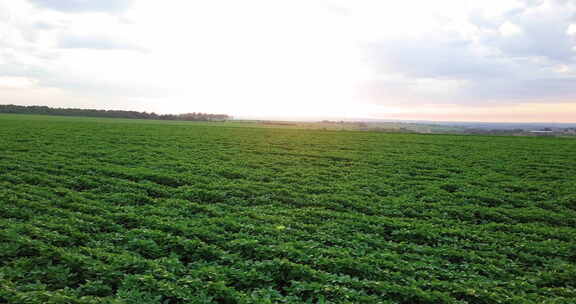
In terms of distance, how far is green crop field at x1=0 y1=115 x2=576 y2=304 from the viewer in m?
6.45

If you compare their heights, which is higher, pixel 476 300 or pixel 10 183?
pixel 10 183

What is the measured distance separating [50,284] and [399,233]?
9045 millimetres

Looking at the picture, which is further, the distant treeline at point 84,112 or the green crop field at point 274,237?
the distant treeline at point 84,112

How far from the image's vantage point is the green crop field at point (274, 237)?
6449 mm

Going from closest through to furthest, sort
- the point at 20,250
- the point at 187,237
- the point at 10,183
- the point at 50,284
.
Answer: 1. the point at 50,284
2. the point at 20,250
3. the point at 187,237
4. the point at 10,183

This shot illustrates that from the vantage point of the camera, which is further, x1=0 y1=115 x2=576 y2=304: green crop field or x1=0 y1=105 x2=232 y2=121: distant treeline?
x1=0 y1=105 x2=232 y2=121: distant treeline

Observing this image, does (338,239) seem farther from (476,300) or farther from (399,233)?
(476,300)

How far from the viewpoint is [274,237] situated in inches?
352

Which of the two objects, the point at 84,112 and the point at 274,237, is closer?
the point at 274,237

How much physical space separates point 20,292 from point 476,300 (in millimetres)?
9016

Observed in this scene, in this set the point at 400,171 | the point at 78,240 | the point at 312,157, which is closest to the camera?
the point at 78,240

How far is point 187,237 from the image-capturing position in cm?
873

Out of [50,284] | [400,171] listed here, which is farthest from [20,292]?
[400,171]

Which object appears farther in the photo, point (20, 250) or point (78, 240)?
point (78, 240)
